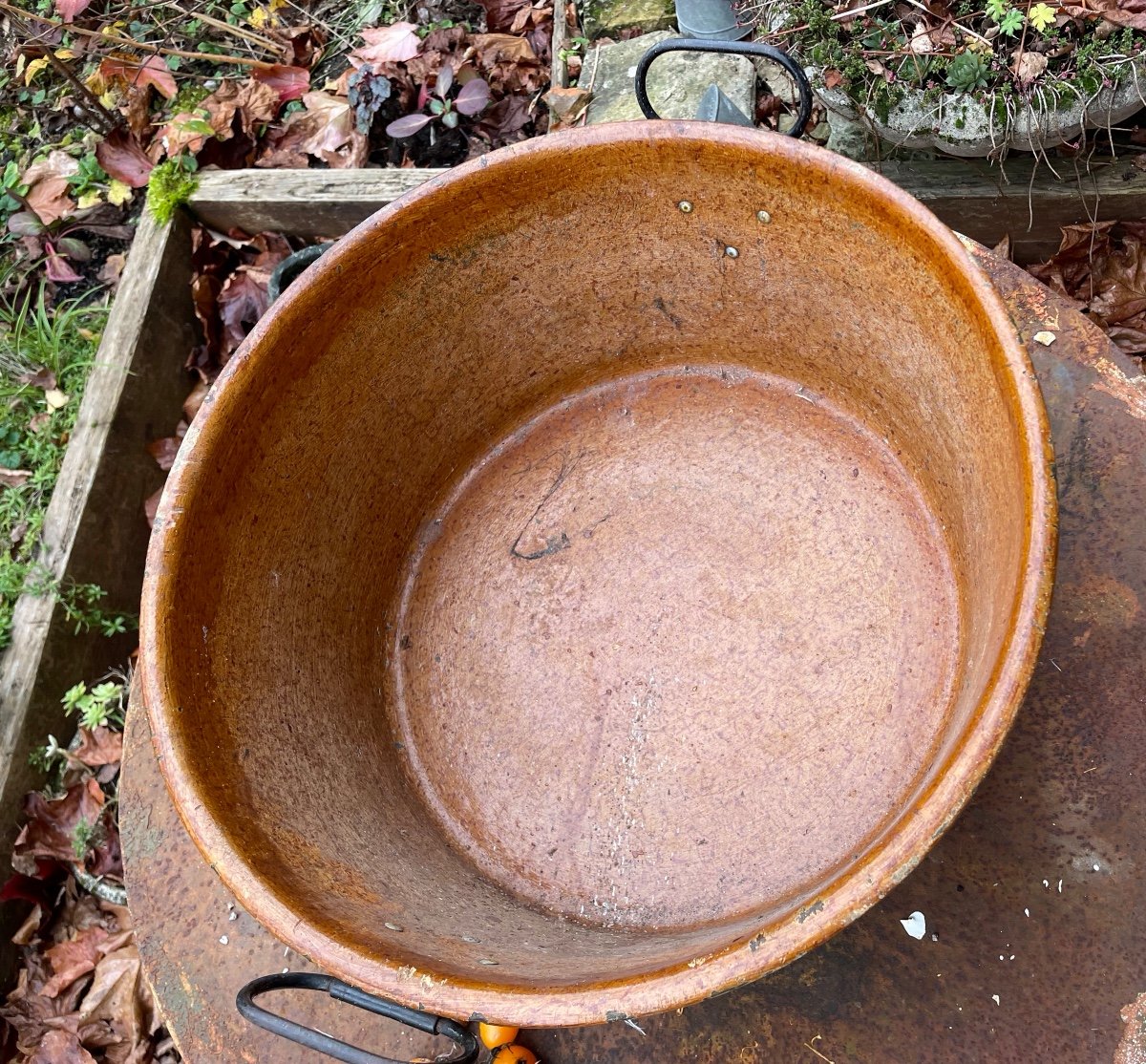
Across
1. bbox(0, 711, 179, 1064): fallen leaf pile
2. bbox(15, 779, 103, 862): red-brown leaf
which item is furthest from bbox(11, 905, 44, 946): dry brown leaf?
bbox(15, 779, 103, 862): red-brown leaf

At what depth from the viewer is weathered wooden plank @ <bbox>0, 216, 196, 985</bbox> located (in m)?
1.88

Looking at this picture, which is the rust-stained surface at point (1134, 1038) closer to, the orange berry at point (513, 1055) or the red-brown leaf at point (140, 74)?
the orange berry at point (513, 1055)

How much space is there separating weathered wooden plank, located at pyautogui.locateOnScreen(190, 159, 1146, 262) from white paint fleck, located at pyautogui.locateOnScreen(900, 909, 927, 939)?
1.23m

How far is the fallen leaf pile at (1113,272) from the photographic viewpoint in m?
1.76

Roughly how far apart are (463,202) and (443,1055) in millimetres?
1103

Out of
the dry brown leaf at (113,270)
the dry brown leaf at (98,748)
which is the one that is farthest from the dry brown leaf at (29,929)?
the dry brown leaf at (113,270)

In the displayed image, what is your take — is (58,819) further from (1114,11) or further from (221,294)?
(1114,11)

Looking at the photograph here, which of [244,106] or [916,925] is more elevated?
[244,106]

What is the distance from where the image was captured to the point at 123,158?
2.20 meters

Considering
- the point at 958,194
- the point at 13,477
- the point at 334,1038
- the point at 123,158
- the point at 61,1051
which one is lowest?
the point at 61,1051

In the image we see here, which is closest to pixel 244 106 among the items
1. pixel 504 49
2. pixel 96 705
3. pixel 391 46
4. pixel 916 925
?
pixel 391 46

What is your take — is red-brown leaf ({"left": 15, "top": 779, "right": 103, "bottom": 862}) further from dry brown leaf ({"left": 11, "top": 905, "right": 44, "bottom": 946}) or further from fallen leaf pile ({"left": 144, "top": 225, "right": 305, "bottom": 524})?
fallen leaf pile ({"left": 144, "top": 225, "right": 305, "bottom": 524})

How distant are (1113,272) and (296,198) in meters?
1.69

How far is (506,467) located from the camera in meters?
1.68
